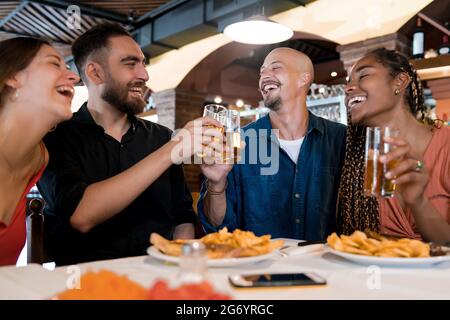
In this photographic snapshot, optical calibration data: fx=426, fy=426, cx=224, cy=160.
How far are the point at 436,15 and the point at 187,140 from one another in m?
3.39

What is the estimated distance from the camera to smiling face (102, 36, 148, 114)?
1854 millimetres

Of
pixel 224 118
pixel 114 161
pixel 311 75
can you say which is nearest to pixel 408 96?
pixel 311 75

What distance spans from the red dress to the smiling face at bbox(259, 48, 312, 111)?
1285 millimetres

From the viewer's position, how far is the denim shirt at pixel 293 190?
2.00 meters

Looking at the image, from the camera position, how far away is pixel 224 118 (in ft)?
4.62

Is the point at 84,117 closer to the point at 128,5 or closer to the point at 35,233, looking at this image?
the point at 35,233

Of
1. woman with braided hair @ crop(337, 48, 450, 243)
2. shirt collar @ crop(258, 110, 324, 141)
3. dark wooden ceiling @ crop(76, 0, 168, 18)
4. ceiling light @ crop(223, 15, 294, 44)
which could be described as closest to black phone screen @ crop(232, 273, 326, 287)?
woman with braided hair @ crop(337, 48, 450, 243)

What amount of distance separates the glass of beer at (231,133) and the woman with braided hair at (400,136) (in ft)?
1.87

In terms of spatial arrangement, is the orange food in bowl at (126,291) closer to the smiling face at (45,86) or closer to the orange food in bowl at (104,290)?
the orange food in bowl at (104,290)

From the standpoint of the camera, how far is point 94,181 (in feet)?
5.79

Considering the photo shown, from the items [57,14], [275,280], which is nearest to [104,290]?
[275,280]

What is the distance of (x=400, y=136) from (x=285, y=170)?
58cm

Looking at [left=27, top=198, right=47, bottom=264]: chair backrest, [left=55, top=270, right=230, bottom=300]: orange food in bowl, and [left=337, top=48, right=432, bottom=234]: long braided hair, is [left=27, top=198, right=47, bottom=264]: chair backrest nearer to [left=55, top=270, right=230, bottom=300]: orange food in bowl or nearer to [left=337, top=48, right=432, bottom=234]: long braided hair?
[left=55, top=270, right=230, bottom=300]: orange food in bowl
